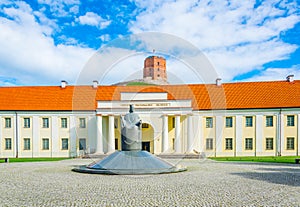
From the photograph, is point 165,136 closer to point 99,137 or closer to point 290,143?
point 99,137

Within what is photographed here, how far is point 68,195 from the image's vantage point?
1005 cm

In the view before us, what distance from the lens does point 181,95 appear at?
34.7 metres

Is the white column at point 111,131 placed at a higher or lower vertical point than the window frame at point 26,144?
higher

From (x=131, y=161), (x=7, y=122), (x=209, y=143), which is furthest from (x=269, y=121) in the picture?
(x=7, y=122)

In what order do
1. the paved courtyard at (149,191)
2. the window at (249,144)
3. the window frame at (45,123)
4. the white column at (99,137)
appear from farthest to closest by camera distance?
the window frame at (45,123), the window at (249,144), the white column at (99,137), the paved courtyard at (149,191)

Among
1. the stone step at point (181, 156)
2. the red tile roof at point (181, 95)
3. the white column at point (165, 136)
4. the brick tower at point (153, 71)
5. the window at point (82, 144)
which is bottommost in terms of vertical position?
the stone step at point (181, 156)

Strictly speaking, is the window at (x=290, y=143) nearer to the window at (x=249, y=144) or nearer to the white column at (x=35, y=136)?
the window at (x=249, y=144)

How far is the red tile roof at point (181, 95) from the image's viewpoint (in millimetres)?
35000

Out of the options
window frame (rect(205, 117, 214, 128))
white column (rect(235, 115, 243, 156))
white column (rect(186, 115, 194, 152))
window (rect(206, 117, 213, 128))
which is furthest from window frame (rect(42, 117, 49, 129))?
white column (rect(235, 115, 243, 156))

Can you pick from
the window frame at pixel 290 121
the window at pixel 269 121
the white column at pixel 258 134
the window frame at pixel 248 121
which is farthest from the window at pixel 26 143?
the window frame at pixel 290 121

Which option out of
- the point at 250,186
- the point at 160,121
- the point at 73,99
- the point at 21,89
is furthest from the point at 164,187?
the point at 21,89

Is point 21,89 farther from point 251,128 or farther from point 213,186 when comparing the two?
point 213,186

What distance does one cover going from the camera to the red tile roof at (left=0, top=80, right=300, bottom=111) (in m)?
35.0

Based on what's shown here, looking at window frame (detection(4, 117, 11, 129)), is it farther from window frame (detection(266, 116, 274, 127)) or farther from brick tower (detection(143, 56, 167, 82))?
window frame (detection(266, 116, 274, 127))
